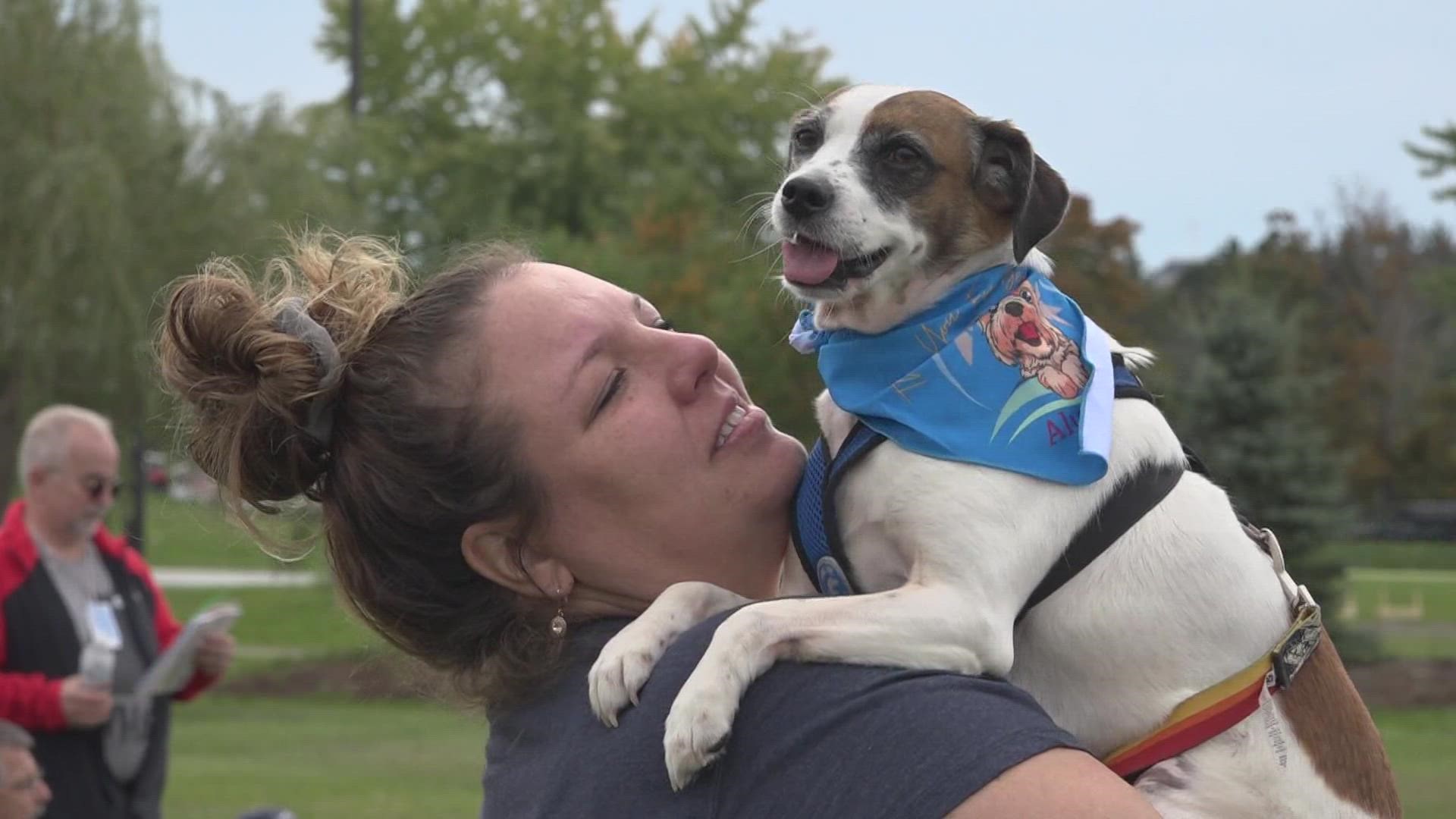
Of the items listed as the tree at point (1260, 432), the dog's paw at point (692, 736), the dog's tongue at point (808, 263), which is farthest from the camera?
the tree at point (1260, 432)

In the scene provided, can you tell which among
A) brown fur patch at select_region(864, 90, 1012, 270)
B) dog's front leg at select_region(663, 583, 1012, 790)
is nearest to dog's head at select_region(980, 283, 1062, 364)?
brown fur patch at select_region(864, 90, 1012, 270)

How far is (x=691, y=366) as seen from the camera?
277cm

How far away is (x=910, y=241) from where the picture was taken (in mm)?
3080

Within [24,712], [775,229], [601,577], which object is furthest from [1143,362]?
[24,712]

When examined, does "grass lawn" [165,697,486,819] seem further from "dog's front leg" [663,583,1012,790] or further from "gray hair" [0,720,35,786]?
"dog's front leg" [663,583,1012,790]

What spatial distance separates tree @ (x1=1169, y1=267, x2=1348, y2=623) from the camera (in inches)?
787

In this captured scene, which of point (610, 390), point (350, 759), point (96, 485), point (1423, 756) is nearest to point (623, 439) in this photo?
point (610, 390)

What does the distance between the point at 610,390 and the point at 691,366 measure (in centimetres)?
14

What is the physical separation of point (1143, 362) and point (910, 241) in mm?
440

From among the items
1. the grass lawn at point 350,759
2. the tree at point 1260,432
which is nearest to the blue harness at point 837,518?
the grass lawn at point 350,759

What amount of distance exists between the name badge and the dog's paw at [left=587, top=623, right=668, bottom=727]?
456 cm

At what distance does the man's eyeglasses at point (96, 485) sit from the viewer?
6.98 metres

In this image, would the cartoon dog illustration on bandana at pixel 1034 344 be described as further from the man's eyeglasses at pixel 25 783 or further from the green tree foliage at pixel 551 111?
the green tree foliage at pixel 551 111

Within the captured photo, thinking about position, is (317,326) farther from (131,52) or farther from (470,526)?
(131,52)
